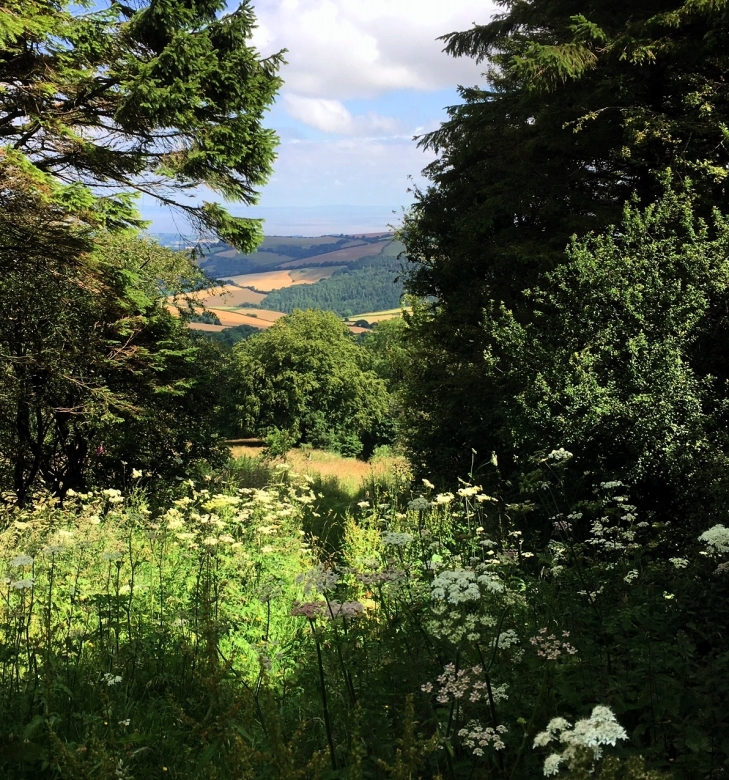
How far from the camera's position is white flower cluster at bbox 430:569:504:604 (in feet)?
6.79

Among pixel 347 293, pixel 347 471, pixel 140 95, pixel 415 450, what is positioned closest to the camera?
pixel 140 95

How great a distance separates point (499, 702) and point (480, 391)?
9.48 m

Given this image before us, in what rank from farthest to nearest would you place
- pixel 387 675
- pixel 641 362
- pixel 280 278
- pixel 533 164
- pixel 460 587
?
pixel 280 278 < pixel 533 164 < pixel 641 362 < pixel 387 675 < pixel 460 587

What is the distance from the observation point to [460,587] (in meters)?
2.28

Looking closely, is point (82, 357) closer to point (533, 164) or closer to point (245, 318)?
point (533, 164)

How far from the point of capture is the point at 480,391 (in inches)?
452

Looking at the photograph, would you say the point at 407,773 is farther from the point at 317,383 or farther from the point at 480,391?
the point at 317,383

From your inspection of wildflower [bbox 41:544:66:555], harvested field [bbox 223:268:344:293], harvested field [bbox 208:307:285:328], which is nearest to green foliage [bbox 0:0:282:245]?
wildflower [bbox 41:544:66:555]

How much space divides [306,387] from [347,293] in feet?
434

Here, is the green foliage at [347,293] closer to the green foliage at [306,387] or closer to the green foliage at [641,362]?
the green foliage at [306,387]

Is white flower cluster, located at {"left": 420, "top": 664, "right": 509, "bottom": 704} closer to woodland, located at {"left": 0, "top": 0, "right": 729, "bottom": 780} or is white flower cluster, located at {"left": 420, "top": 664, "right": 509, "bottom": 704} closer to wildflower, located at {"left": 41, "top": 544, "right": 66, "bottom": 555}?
woodland, located at {"left": 0, "top": 0, "right": 729, "bottom": 780}

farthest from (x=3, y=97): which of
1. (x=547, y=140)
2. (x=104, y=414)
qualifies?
(x=547, y=140)

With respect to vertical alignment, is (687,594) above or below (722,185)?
below

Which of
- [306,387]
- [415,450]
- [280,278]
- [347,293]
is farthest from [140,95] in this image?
[280,278]
